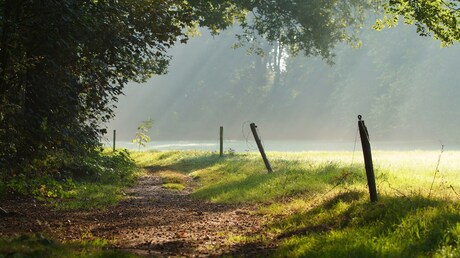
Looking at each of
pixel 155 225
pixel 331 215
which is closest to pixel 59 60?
pixel 155 225

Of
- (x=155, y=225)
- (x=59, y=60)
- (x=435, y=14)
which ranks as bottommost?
(x=155, y=225)

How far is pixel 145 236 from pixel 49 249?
2.57 metres

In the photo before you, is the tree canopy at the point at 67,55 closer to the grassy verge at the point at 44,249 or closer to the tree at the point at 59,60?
the tree at the point at 59,60

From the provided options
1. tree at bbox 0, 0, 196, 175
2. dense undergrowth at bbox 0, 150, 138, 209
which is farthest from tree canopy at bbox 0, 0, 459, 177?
dense undergrowth at bbox 0, 150, 138, 209

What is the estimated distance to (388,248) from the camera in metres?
6.04

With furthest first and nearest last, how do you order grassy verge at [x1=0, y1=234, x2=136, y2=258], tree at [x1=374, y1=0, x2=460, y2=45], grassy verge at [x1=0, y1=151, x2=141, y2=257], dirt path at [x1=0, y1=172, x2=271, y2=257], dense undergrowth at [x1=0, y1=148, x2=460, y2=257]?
tree at [x1=374, y1=0, x2=460, y2=45]
dirt path at [x1=0, y1=172, x2=271, y2=257]
dense undergrowth at [x1=0, y1=148, x2=460, y2=257]
grassy verge at [x1=0, y1=151, x2=141, y2=257]
grassy verge at [x1=0, y1=234, x2=136, y2=258]

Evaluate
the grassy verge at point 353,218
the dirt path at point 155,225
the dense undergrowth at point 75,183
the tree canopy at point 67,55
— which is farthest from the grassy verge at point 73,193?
the grassy verge at point 353,218

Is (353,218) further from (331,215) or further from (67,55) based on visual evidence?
(67,55)

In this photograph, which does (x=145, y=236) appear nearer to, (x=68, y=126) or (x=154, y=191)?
(x=68, y=126)

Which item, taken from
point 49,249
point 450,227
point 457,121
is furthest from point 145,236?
point 457,121

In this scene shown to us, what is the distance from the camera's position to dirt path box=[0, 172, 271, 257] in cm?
740

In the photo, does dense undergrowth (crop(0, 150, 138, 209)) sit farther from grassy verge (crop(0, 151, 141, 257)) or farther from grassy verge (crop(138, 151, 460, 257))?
grassy verge (crop(138, 151, 460, 257))

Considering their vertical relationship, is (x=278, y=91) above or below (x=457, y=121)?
above

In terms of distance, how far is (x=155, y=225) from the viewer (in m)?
9.54
